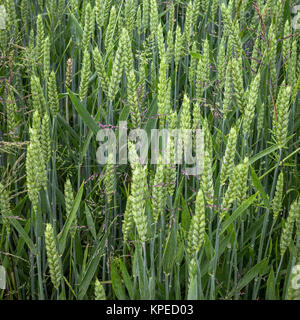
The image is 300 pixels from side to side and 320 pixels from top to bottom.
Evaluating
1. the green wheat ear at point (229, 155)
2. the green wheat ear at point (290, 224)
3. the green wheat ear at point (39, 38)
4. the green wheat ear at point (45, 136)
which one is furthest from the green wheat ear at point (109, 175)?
the green wheat ear at point (39, 38)

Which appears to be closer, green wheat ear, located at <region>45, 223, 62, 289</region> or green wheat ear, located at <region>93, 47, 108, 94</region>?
green wheat ear, located at <region>45, 223, 62, 289</region>

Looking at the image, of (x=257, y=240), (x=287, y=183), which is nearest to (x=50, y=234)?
(x=257, y=240)

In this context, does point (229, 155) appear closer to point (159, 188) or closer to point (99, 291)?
point (159, 188)

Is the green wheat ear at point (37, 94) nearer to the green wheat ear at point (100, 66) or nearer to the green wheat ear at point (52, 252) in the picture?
the green wheat ear at point (100, 66)

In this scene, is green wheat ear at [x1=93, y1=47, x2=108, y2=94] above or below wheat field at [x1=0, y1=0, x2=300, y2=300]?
above

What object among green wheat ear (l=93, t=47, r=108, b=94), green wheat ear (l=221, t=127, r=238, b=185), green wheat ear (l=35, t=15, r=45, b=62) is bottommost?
green wheat ear (l=221, t=127, r=238, b=185)

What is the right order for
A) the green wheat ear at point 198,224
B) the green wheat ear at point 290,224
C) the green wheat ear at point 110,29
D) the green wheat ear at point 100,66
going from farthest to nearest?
the green wheat ear at point 110,29 < the green wheat ear at point 100,66 < the green wheat ear at point 290,224 < the green wheat ear at point 198,224

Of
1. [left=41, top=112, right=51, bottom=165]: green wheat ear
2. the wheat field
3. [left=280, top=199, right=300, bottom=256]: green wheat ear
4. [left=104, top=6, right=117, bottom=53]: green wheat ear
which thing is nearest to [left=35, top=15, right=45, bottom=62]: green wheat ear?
the wheat field

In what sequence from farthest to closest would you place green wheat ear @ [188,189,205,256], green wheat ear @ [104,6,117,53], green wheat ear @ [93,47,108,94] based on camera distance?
1. green wheat ear @ [104,6,117,53]
2. green wheat ear @ [93,47,108,94]
3. green wheat ear @ [188,189,205,256]

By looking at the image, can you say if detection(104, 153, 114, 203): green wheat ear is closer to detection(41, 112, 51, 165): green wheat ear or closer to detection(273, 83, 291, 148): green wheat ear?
detection(41, 112, 51, 165): green wheat ear

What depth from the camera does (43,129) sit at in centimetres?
75

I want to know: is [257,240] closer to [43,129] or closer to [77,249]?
[77,249]
